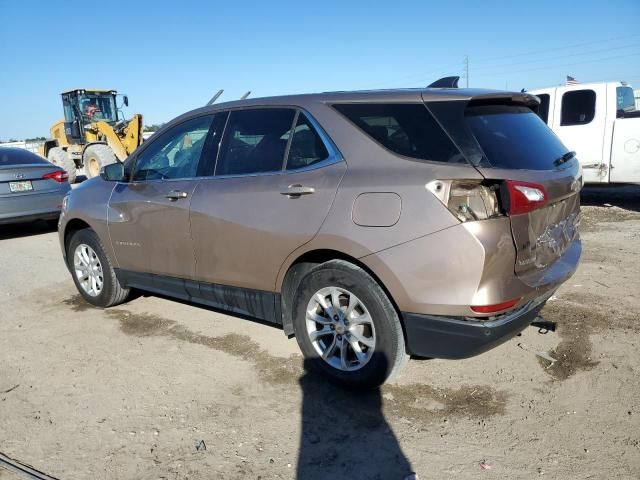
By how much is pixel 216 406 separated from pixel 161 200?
1.72 m

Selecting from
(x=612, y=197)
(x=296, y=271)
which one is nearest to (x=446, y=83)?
(x=296, y=271)

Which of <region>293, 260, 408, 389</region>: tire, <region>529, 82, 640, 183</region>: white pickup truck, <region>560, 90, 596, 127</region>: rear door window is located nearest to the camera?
<region>293, 260, 408, 389</region>: tire

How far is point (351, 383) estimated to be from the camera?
3193 mm

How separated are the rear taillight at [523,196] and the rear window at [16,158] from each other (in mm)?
8175

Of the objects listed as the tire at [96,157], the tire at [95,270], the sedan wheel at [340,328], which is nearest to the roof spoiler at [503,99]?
the sedan wheel at [340,328]

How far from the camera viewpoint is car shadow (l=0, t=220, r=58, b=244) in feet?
30.1

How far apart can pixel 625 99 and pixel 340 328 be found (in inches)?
355

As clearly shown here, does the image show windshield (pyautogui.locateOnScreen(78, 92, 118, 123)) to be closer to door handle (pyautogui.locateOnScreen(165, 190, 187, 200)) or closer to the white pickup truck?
the white pickup truck

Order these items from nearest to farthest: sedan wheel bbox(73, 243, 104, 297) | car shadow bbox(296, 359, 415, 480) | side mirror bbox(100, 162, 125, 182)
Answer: car shadow bbox(296, 359, 415, 480), side mirror bbox(100, 162, 125, 182), sedan wheel bbox(73, 243, 104, 297)

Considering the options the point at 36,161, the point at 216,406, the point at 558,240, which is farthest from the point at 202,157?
the point at 36,161

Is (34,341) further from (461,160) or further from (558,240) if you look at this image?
(558,240)

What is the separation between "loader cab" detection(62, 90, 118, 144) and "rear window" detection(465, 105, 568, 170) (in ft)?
54.3

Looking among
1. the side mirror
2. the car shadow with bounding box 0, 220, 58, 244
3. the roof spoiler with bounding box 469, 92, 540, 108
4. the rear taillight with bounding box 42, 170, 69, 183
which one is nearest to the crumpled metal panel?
the roof spoiler with bounding box 469, 92, 540, 108

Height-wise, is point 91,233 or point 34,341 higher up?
point 91,233
